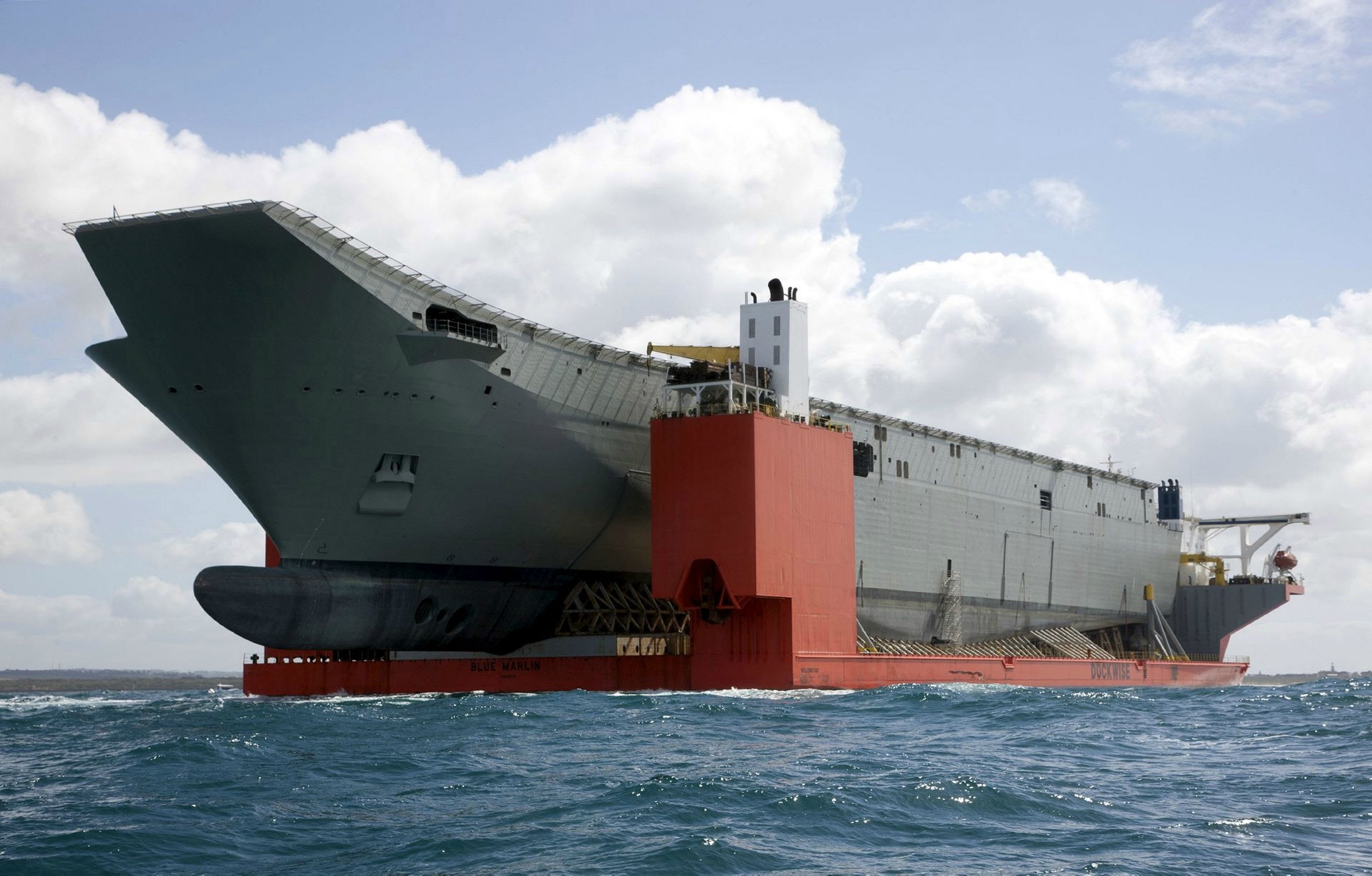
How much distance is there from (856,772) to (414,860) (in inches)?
268

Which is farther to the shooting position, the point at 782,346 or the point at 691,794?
the point at 782,346

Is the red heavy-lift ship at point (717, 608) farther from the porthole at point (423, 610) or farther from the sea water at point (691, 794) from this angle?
the sea water at point (691, 794)

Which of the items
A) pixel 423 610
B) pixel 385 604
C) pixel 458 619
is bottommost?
pixel 458 619

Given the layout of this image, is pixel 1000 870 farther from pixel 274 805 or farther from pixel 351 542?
pixel 351 542

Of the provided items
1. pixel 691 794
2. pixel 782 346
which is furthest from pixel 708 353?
pixel 691 794

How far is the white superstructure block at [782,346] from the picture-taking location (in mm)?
37875

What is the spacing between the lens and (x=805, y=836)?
13.1m

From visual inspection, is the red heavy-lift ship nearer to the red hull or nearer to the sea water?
the red hull

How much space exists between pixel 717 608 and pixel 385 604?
857cm

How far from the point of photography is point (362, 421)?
105ft

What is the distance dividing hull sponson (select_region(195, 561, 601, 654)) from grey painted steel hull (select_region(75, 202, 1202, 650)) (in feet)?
0.22

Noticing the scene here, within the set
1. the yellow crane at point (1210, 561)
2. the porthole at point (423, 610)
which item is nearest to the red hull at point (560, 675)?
the porthole at point (423, 610)

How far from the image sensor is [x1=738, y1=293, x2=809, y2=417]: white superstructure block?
37875mm

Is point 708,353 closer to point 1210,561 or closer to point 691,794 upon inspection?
point 691,794
